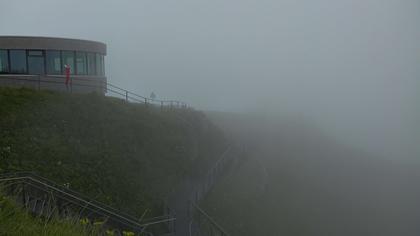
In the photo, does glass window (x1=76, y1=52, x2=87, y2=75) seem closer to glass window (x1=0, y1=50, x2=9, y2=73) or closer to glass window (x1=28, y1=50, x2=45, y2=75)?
glass window (x1=28, y1=50, x2=45, y2=75)

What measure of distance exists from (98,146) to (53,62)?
923 centimetres

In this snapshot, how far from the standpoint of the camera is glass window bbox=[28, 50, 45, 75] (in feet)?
92.6

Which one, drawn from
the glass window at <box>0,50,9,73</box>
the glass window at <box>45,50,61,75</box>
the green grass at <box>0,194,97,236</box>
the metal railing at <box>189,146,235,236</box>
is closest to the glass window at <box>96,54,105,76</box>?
the glass window at <box>45,50,61,75</box>

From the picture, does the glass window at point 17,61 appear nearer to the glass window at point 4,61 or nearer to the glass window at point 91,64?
the glass window at point 4,61

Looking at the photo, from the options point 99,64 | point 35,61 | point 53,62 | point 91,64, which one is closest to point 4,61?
point 35,61

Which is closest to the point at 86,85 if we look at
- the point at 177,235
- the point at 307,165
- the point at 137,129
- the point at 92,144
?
the point at 137,129

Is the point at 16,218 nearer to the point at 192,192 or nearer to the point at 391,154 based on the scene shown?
the point at 192,192

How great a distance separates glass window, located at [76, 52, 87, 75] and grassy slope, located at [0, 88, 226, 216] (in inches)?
189

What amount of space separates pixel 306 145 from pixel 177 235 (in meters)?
30.0

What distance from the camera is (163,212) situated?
19.7m

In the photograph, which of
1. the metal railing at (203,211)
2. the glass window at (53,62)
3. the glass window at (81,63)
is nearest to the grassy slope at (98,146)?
the metal railing at (203,211)

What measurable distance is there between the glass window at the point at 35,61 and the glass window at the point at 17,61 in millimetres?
306

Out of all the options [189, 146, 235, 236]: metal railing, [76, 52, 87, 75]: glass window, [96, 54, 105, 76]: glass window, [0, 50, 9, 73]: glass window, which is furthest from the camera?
[96, 54, 105, 76]: glass window

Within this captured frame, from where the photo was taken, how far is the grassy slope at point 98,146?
1903 cm
